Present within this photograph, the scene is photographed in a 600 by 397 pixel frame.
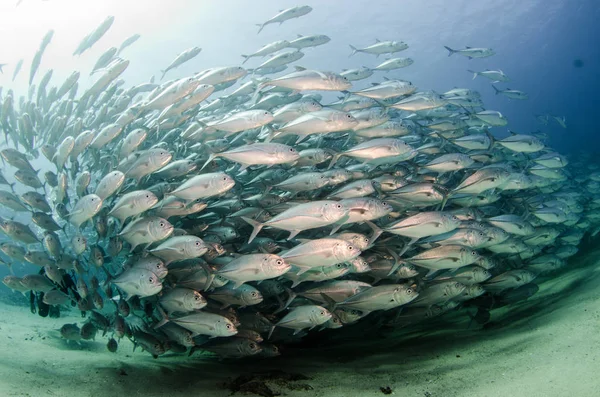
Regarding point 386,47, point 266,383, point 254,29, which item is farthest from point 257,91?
point 254,29

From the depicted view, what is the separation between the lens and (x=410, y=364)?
4.69 meters

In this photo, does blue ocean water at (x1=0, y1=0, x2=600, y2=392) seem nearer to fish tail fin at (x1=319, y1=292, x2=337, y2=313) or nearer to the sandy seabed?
the sandy seabed

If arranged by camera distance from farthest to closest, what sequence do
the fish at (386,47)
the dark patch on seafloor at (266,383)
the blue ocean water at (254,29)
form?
the blue ocean water at (254,29)
the fish at (386,47)
the dark patch on seafloor at (266,383)

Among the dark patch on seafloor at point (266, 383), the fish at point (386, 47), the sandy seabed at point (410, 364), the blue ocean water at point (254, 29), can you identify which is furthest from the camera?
the blue ocean water at point (254, 29)

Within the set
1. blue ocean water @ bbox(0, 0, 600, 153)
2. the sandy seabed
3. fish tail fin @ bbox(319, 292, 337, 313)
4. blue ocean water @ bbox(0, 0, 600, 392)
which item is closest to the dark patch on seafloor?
the sandy seabed

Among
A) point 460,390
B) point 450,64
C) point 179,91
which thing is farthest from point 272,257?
point 450,64

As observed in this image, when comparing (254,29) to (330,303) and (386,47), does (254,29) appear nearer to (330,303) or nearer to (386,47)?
(386,47)

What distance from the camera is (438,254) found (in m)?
4.31

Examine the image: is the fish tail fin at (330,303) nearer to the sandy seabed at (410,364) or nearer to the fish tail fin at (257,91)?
the sandy seabed at (410,364)

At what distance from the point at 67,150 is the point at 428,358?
19.0ft

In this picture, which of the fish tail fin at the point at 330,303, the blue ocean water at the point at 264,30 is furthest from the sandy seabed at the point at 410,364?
the blue ocean water at the point at 264,30

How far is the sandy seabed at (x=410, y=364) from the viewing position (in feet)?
10.8

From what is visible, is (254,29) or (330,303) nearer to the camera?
(330,303)

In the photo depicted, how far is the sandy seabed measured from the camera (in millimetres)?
3301
